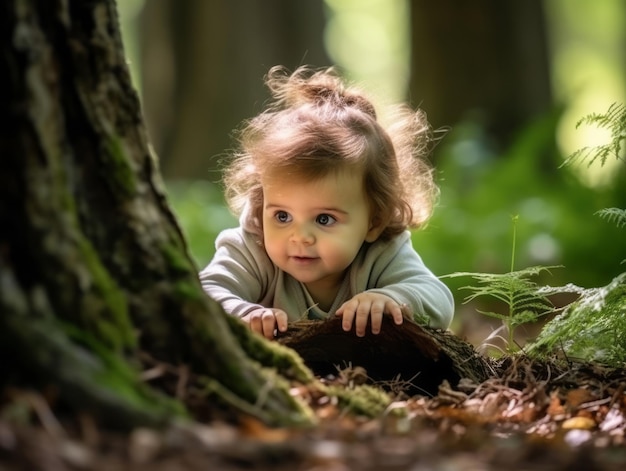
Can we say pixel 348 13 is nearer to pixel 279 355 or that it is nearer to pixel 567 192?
pixel 567 192

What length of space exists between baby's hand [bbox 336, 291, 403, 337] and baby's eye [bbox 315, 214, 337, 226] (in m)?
0.61

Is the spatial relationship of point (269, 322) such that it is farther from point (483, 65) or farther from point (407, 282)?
point (483, 65)

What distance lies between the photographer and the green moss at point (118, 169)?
264 cm

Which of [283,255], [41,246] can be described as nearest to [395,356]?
[283,255]

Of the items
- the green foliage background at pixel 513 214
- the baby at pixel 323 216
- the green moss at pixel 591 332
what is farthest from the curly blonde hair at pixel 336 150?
the green foliage background at pixel 513 214

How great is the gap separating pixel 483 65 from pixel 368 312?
371 inches

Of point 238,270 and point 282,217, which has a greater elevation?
point 282,217

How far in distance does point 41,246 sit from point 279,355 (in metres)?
1.01

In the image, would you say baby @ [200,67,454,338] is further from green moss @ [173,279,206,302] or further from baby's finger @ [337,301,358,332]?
green moss @ [173,279,206,302]

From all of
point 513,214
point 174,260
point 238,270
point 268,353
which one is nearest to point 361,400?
point 268,353

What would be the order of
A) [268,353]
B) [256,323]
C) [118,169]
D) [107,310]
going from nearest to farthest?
[107,310], [118,169], [268,353], [256,323]

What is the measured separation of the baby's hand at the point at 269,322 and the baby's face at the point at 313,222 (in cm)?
52

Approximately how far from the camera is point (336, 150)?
4.36 m

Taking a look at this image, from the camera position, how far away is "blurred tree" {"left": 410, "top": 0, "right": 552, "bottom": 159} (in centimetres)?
1252
